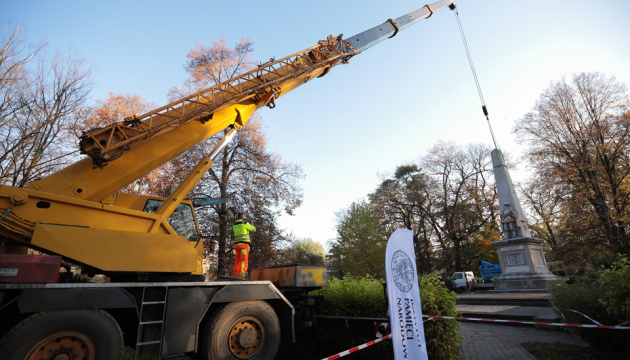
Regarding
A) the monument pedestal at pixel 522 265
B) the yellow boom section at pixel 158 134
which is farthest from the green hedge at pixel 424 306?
the monument pedestal at pixel 522 265

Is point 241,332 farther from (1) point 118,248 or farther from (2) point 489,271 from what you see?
(2) point 489,271

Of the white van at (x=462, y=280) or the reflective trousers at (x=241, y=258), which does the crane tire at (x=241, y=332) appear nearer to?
the reflective trousers at (x=241, y=258)

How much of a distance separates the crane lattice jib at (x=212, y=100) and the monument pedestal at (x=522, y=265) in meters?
14.9

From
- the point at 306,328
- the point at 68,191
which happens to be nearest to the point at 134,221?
the point at 68,191

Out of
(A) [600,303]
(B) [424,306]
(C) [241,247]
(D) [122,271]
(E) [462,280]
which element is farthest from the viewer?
(E) [462,280]

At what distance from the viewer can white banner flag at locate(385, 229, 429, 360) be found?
3.89 m

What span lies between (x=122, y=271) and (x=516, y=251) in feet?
63.3

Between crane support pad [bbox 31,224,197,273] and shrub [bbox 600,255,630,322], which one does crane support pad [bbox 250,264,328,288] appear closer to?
crane support pad [bbox 31,224,197,273]

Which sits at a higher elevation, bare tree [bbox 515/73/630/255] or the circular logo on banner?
bare tree [bbox 515/73/630/255]

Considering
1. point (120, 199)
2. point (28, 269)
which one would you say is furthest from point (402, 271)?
point (120, 199)

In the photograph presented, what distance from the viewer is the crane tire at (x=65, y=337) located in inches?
121

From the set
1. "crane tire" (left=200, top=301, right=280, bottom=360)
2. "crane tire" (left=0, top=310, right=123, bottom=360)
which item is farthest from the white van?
"crane tire" (left=0, top=310, right=123, bottom=360)

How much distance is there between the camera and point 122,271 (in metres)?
3.99

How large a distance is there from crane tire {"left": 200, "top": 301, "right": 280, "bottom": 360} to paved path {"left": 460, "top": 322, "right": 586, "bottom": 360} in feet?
A: 13.3
